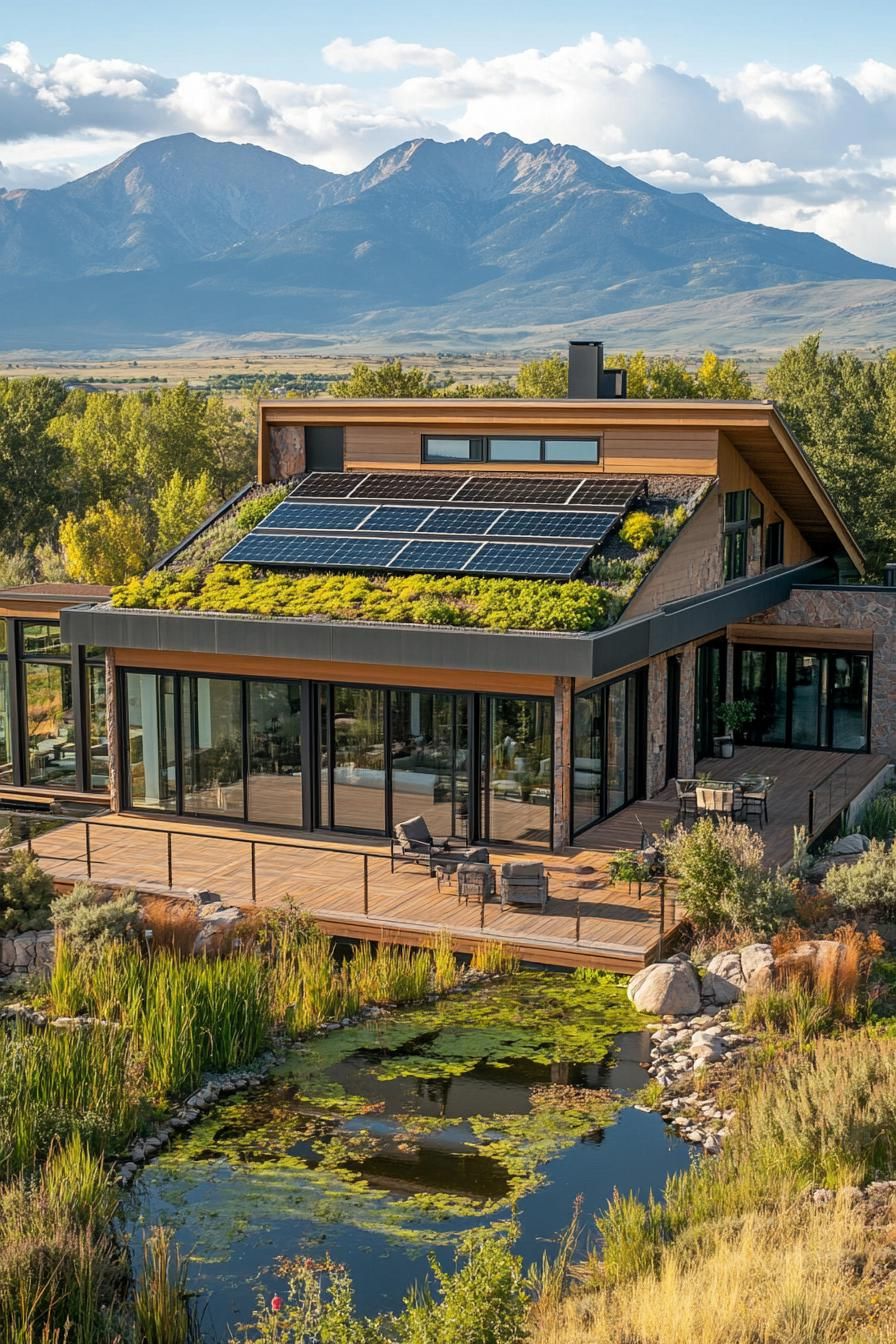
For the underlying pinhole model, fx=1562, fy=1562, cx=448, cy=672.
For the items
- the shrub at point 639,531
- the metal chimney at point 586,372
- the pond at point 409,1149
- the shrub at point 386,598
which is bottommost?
the pond at point 409,1149

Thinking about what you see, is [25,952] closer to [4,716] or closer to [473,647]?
[473,647]

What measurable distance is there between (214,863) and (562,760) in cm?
490

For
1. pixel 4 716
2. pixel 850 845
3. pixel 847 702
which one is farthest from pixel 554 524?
pixel 4 716

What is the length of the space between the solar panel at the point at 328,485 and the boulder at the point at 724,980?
39.3 feet

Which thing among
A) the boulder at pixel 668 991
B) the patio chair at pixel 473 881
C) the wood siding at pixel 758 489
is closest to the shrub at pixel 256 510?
the wood siding at pixel 758 489

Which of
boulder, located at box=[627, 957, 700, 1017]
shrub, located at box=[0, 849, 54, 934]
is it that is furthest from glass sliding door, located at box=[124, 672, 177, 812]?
boulder, located at box=[627, 957, 700, 1017]

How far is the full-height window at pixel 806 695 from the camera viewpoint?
2873 centimetres

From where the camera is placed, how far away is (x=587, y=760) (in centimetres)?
2222

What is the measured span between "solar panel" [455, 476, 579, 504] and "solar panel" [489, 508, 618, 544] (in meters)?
0.52

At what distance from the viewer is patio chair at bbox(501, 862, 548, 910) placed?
744 inches

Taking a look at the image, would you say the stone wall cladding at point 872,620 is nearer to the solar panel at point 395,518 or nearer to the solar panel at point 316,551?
the solar panel at point 395,518

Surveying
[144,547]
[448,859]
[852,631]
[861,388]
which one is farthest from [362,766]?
[861,388]

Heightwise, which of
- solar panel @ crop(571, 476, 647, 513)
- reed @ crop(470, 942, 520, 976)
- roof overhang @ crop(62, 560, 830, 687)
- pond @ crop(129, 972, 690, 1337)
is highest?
solar panel @ crop(571, 476, 647, 513)

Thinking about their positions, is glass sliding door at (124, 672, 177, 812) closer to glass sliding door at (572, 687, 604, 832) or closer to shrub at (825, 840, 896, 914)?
glass sliding door at (572, 687, 604, 832)
